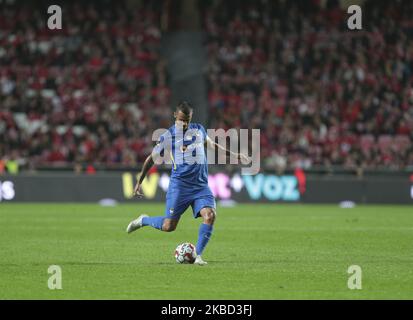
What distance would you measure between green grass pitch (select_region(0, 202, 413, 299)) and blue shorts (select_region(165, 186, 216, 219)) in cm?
71

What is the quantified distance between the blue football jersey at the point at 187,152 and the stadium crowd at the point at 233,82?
1664cm

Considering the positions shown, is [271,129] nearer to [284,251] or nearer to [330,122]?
[330,122]

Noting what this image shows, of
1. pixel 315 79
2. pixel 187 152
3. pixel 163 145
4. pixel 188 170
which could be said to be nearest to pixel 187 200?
pixel 188 170

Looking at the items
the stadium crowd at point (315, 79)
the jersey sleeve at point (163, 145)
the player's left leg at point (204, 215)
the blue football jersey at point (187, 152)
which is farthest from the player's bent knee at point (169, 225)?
the stadium crowd at point (315, 79)

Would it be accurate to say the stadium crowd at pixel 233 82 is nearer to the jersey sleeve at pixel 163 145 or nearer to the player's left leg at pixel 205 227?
the jersey sleeve at pixel 163 145

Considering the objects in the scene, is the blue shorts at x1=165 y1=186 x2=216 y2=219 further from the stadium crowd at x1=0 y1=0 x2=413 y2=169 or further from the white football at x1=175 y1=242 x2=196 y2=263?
the stadium crowd at x1=0 y1=0 x2=413 y2=169

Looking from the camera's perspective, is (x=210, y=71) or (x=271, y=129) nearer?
(x=271, y=129)

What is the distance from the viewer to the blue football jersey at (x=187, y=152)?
1249 cm

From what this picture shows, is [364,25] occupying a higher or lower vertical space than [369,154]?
higher

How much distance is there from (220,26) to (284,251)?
22.7m

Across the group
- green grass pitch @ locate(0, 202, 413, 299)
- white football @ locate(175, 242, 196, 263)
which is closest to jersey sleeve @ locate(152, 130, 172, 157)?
white football @ locate(175, 242, 196, 263)

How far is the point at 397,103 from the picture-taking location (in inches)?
1296
